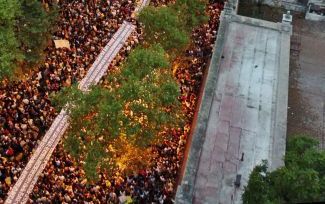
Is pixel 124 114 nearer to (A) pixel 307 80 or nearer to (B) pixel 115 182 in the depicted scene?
(B) pixel 115 182

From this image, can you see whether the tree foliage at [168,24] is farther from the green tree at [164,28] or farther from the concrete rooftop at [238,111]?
the concrete rooftop at [238,111]

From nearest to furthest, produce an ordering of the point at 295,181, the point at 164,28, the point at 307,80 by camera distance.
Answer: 1. the point at 295,181
2. the point at 164,28
3. the point at 307,80

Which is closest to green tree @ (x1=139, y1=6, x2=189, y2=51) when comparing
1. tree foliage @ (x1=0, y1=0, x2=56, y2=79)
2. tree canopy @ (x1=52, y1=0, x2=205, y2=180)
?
tree canopy @ (x1=52, y1=0, x2=205, y2=180)

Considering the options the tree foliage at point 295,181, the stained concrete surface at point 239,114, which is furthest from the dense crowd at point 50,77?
the tree foliage at point 295,181

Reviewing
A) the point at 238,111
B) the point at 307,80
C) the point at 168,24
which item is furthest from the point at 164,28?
the point at 307,80

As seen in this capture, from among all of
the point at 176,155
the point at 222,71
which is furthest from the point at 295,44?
the point at 176,155

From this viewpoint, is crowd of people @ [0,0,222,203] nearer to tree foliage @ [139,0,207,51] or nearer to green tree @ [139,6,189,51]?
tree foliage @ [139,0,207,51]
